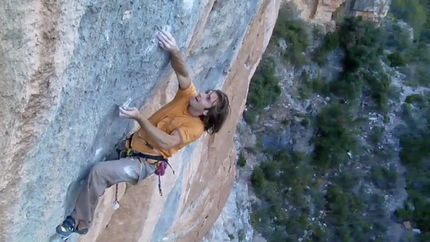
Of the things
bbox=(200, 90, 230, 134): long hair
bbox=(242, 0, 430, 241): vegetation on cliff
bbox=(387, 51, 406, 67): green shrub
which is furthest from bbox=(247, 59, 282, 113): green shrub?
bbox=(200, 90, 230, 134): long hair

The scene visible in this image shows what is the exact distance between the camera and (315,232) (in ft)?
33.9

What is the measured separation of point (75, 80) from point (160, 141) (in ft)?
2.36

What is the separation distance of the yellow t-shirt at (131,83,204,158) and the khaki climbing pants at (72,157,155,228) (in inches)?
3.9

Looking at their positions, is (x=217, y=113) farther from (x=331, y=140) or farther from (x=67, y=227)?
(x=331, y=140)

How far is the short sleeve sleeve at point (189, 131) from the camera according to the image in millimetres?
3002

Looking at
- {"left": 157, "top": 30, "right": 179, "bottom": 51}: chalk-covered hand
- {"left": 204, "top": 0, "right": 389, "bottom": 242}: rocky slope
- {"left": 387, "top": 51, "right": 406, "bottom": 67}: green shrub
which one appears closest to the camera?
{"left": 157, "top": 30, "right": 179, "bottom": 51}: chalk-covered hand

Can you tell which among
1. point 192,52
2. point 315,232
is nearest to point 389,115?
point 315,232

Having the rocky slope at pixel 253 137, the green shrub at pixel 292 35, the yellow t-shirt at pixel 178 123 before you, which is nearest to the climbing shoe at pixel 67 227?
the yellow t-shirt at pixel 178 123

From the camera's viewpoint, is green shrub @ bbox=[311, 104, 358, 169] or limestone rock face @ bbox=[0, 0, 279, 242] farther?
green shrub @ bbox=[311, 104, 358, 169]

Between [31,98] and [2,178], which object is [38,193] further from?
[31,98]

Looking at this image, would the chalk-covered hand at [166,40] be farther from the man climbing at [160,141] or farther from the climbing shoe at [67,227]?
the climbing shoe at [67,227]

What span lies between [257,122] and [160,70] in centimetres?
722

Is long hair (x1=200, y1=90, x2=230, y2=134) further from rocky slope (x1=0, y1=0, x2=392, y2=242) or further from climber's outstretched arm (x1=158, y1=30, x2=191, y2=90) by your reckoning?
rocky slope (x1=0, y1=0, x2=392, y2=242)

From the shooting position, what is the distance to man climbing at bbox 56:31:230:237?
3029mm
